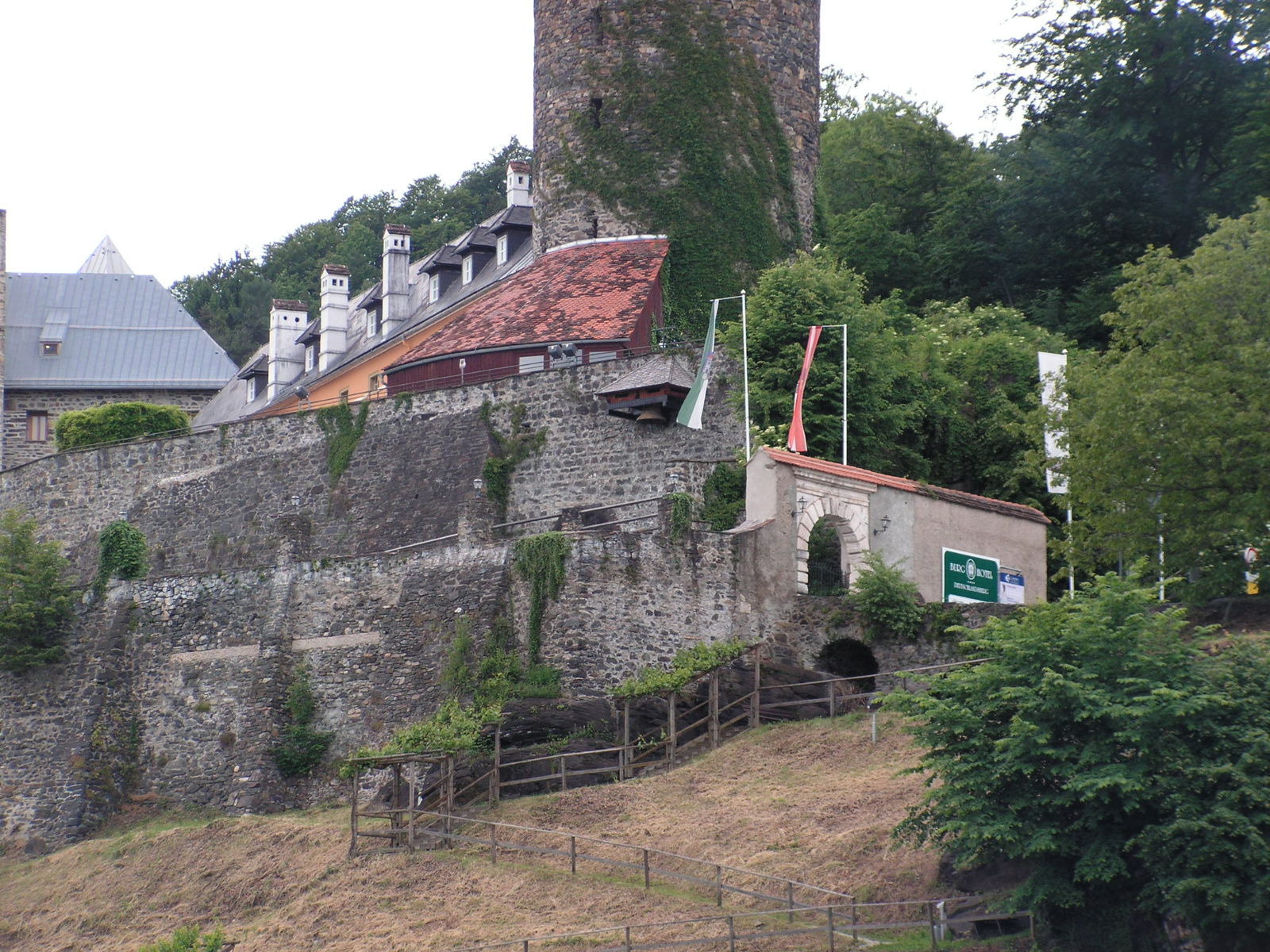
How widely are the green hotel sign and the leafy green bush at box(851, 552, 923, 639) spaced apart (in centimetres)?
163

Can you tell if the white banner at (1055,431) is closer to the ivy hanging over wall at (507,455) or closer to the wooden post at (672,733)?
the wooden post at (672,733)

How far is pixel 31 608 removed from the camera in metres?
37.8

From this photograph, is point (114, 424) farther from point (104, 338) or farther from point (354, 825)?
point (354, 825)

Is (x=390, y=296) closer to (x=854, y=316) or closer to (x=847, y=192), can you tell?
(x=847, y=192)

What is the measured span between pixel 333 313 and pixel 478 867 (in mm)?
33787

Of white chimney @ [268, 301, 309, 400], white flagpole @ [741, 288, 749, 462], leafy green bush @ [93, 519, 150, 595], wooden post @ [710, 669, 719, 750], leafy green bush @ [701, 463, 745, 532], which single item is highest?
white chimney @ [268, 301, 309, 400]

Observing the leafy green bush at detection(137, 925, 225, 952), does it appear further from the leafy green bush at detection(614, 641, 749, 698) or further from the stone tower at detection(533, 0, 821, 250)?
the stone tower at detection(533, 0, 821, 250)

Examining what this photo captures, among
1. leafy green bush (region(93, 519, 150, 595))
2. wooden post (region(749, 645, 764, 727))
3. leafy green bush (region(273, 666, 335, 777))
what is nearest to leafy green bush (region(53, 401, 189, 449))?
leafy green bush (region(93, 519, 150, 595))

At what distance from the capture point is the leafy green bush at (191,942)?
89.5ft

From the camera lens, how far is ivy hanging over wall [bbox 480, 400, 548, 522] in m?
40.2

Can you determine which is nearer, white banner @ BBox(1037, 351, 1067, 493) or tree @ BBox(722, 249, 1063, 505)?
white banner @ BBox(1037, 351, 1067, 493)

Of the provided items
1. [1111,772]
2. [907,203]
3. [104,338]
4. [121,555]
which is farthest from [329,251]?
[1111,772]

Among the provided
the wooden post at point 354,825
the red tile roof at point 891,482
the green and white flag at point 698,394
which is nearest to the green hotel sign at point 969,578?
the red tile roof at point 891,482

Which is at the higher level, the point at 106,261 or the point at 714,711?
the point at 106,261
